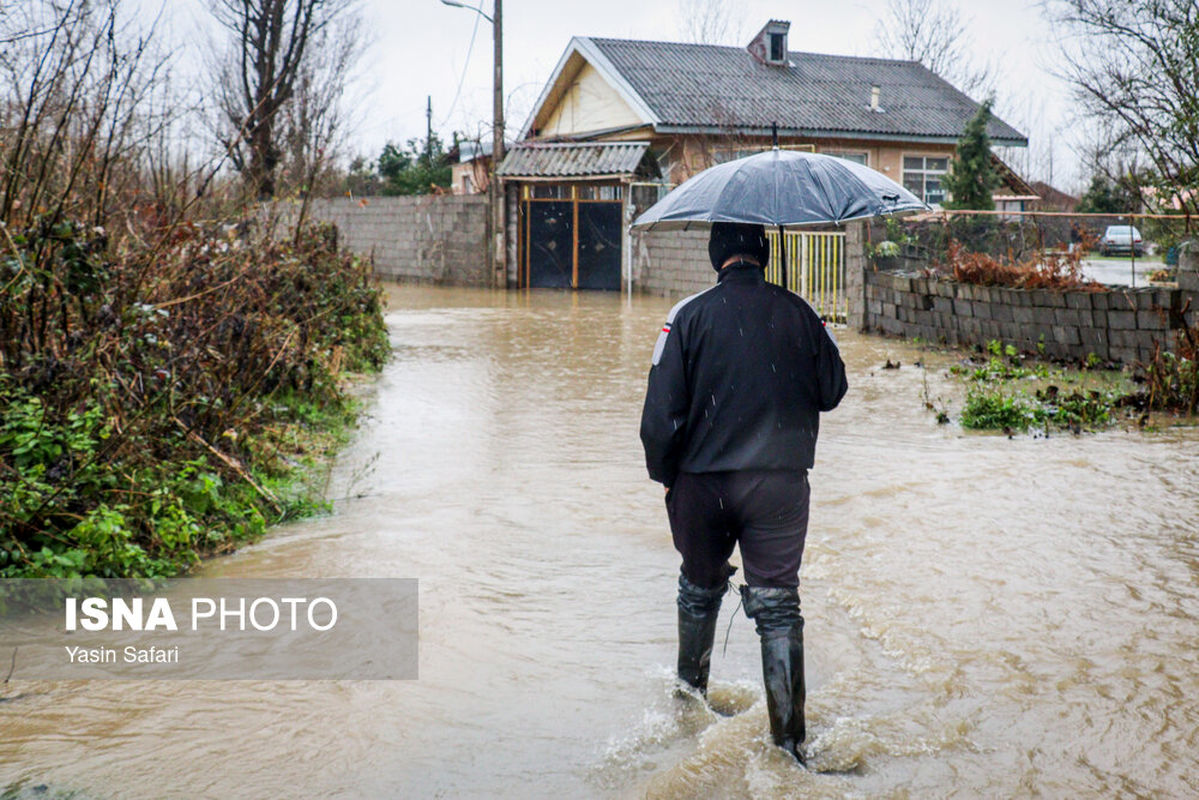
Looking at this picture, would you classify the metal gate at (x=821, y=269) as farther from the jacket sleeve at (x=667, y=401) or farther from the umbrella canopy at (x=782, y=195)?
the jacket sleeve at (x=667, y=401)

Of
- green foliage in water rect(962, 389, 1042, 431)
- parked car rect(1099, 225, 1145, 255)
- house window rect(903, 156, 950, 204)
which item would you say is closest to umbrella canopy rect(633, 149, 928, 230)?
green foliage in water rect(962, 389, 1042, 431)

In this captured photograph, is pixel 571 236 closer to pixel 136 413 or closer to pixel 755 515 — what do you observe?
pixel 136 413

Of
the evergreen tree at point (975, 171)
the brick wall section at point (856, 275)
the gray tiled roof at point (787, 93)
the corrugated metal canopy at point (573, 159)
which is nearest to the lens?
the brick wall section at point (856, 275)

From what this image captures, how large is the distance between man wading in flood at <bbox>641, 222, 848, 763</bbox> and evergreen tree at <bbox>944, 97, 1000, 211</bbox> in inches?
913

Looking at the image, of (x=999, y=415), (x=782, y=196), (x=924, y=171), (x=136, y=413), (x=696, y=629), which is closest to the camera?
(x=782, y=196)

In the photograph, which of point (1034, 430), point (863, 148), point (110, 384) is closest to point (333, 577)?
point (110, 384)

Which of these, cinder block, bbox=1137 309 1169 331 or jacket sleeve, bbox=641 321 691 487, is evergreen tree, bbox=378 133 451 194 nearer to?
cinder block, bbox=1137 309 1169 331

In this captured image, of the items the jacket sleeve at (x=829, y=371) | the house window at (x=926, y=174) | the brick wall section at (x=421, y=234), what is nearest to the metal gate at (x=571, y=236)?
the brick wall section at (x=421, y=234)

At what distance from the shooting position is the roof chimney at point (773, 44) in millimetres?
31828

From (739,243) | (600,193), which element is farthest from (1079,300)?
(600,193)

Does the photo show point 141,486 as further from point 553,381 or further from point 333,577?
point 553,381

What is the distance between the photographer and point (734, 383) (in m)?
3.87

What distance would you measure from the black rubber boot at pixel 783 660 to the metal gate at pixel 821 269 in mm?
13472

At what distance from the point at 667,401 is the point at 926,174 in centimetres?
2935
